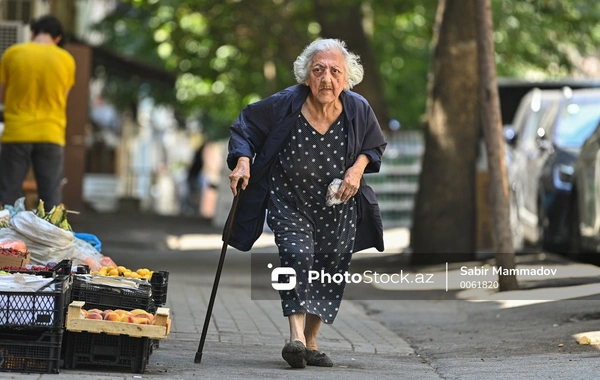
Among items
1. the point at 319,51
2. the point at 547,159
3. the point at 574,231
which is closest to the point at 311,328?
the point at 319,51

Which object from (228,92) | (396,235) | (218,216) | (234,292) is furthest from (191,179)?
(234,292)

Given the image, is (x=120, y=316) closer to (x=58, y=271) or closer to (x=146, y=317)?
(x=146, y=317)

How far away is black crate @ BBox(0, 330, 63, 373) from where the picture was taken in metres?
6.51

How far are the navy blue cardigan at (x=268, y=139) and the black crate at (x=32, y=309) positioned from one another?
145 centimetres

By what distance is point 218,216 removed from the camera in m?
23.5

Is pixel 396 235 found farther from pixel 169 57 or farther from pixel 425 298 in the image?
pixel 425 298

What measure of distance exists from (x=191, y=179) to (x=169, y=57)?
13.2 metres

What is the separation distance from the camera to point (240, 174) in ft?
24.1

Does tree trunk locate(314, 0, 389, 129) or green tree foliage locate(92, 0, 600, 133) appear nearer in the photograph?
green tree foliage locate(92, 0, 600, 133)

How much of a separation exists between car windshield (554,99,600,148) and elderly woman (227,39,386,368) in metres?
6.97

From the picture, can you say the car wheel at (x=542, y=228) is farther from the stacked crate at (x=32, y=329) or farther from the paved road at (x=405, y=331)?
the stacked crate at (x=32, y=329)

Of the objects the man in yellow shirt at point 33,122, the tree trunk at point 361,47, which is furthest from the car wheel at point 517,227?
the man in yellow shirt at point 33,122

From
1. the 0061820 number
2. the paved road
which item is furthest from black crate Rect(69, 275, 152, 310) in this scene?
the 0061820 number

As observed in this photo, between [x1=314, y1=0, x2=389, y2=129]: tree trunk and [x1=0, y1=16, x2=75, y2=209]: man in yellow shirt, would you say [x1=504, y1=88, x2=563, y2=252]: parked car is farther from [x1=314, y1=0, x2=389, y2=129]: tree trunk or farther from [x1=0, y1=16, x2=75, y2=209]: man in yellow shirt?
[x1=0, y1=16, x2=75, y2=209]: man in yellow shirt
